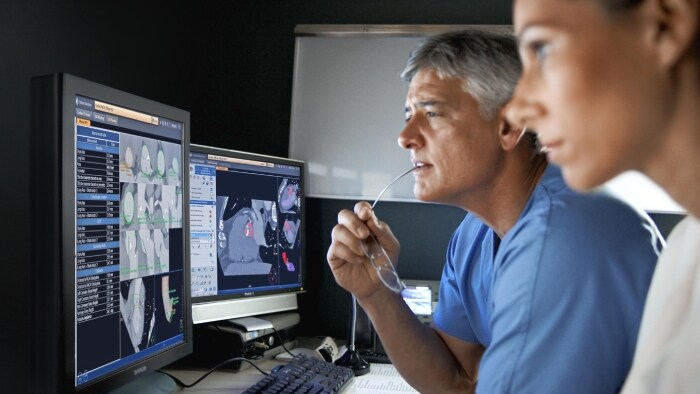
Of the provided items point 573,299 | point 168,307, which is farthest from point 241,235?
point 573,299

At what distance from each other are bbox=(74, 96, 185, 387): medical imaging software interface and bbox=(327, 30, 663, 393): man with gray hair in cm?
36

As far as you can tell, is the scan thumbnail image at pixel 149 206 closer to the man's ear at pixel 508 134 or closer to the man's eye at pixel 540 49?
the man's ear at pixel 508 134

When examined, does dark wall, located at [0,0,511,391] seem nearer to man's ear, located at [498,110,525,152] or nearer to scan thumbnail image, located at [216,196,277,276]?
scan thumbnail image, located at [216,196,277,276]

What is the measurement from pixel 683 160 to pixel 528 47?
0.54 ft

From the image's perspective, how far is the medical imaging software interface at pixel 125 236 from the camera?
3.58 ft

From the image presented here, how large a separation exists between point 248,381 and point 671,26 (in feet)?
4.54

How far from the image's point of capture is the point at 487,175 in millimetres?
1322

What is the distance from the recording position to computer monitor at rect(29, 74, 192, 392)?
103 centimetres

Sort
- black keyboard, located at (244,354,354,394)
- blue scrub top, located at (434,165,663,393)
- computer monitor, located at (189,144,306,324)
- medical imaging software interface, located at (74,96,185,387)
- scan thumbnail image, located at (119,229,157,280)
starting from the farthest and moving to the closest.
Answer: computer monitor, located at (189,144,306,324) → black keyboard, located at (244,354,354,394) → scan thumbnail image, located at (119,229,157,280) → medical imaging software interface, located at (74,96,185,387) → blue scrub top, located at (434,165,663,393)

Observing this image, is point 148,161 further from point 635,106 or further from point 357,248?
point 635,106

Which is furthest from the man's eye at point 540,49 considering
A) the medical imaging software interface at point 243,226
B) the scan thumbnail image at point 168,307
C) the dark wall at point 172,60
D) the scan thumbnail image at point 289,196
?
the scan thumbnail image at point 289,196

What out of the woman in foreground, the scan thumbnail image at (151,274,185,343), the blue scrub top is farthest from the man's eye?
the scan thumbnail image at (151,274,185,343)

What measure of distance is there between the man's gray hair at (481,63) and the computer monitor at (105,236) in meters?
0.57

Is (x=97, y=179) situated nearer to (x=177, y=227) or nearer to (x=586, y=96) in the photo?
(x=177, y=227)
